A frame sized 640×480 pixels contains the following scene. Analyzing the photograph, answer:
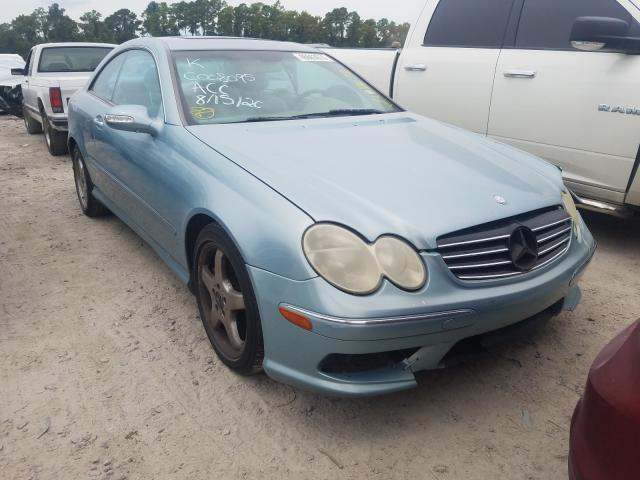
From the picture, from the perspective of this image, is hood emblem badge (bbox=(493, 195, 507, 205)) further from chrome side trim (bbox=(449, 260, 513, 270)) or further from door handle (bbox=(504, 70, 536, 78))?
door handle (bbox=(504, 70, 536, 78))

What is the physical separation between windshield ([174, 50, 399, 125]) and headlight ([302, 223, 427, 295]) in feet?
4.02

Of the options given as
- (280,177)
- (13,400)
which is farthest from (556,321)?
(13,400)

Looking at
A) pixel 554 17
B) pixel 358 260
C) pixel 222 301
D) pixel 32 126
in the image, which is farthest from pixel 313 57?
pixel 32 126

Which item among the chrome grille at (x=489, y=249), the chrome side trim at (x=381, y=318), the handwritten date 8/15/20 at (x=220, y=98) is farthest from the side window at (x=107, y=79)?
the chrome grille at (x=489, y=249)

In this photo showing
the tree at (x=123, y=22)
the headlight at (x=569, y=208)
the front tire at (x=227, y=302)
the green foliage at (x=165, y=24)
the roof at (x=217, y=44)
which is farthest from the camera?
the tree at (x=123, y=22)

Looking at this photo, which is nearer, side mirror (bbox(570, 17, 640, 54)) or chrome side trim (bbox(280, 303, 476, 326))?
chrome side trim (bbox(280, 303, 476, 326))

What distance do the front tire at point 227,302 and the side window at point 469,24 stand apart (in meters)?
3.13

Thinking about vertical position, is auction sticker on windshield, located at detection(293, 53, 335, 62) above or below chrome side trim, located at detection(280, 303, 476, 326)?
above

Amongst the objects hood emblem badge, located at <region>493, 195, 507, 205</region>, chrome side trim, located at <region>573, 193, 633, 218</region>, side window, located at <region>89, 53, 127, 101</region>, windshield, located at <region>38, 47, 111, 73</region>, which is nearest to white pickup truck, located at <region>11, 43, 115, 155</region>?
windshield, located at <region>38, 47, 111, 73</region>

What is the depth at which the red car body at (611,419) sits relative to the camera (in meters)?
1.19

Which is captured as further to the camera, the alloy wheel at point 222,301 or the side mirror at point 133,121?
the side mirror at point 133,121

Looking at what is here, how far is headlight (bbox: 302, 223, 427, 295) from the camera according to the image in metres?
1.93

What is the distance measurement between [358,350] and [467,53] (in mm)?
3420

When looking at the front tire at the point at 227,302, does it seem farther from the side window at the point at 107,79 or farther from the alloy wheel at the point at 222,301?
the side window at the point at 107,79
